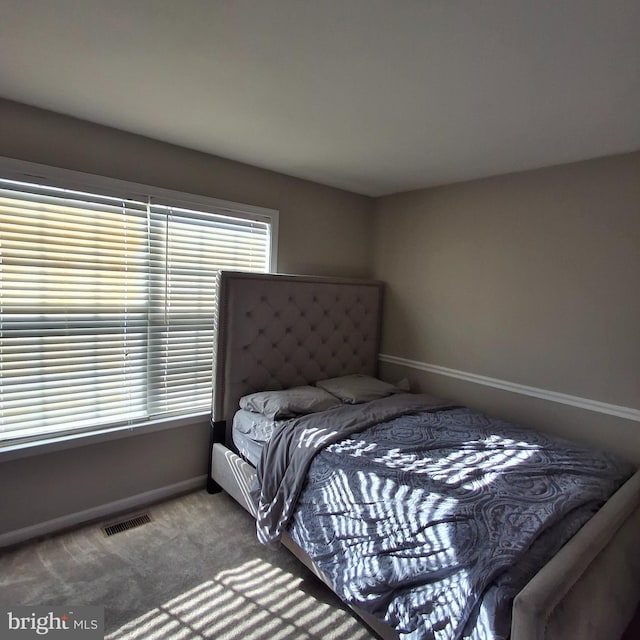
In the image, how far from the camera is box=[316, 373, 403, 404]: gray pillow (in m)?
2.64

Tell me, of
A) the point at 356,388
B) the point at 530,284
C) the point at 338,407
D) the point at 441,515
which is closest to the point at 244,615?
the point at 441,515

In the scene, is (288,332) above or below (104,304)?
below

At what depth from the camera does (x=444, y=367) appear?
9.90 feet

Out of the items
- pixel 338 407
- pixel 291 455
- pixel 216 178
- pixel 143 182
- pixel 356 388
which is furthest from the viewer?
pixel 356 388

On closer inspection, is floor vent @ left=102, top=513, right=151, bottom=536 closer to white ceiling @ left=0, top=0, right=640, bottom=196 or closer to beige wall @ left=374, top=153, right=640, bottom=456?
beige wall @ left=374, top=153, right=640, bottom=456

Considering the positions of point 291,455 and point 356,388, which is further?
point 356,388

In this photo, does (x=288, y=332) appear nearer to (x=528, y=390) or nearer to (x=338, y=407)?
(x=338, y=407)

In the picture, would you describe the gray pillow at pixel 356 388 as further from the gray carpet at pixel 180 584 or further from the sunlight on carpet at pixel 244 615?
the sunlight on carpet at pixel 244 615

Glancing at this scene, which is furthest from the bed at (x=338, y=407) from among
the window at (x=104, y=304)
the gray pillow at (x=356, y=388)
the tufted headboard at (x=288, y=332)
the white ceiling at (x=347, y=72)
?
the white ceiling at (x=347, y=72)

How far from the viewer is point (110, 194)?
2.22 meters

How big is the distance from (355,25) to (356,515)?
1785 mm

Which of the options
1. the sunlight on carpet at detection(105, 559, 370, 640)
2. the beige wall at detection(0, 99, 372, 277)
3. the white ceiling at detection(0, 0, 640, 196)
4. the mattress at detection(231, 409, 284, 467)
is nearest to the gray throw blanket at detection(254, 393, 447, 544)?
the mattress at detection(231, 409, 284, 467)

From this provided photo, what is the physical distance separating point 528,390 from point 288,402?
1582 mm

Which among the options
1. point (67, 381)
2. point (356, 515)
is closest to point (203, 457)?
point (67, 381)
